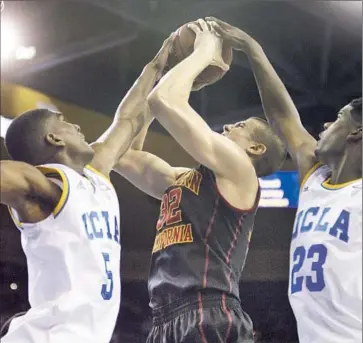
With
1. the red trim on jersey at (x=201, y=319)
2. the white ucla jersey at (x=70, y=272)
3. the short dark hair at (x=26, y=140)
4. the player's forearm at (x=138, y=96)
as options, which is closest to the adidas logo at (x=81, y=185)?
the white ucla jersey at (x=70, y=272)

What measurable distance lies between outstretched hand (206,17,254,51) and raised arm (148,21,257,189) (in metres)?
0.12

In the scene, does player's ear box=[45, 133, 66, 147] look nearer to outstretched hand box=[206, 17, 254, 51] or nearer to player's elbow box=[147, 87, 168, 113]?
player's elbow box=[147, 87, 168, 113]

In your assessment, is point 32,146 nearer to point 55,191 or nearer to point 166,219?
point 55,191

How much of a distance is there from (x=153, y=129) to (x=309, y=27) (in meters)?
0.44

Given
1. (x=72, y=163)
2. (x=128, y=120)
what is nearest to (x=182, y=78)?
(x=128, y=120)

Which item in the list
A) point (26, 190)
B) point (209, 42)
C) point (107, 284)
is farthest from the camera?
point (209, 42)

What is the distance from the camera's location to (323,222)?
1.37 meters

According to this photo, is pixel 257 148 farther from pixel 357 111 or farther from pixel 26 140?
pixel 26 140

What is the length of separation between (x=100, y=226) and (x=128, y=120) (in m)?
0.28

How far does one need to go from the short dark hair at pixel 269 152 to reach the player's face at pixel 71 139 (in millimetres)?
378

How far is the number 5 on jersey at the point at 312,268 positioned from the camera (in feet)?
4.40

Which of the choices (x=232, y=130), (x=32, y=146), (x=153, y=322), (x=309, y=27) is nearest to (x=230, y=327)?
(x=153, y=322)

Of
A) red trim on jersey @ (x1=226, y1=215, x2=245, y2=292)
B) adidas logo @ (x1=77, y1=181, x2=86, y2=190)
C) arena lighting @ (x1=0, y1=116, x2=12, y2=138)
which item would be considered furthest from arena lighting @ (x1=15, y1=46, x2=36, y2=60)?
red trim on jersey @ (x1=226, y1=215, x2=245, y2=292)

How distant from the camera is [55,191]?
137 cm
